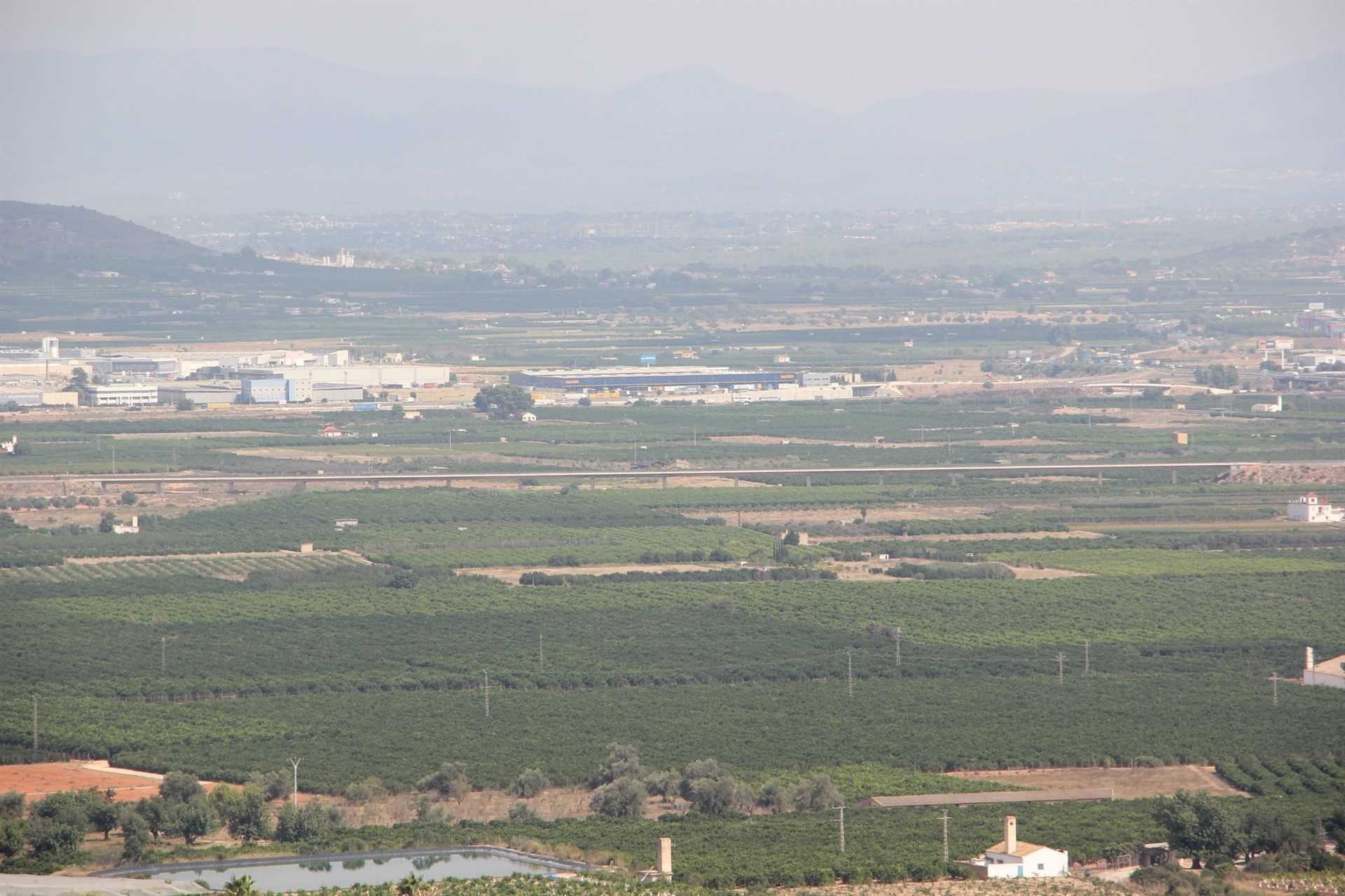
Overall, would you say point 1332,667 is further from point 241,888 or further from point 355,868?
point 241,888

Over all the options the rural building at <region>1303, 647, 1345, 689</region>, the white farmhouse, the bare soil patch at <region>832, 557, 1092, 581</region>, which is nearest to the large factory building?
the bare soil patch at <region>832, 557, 1092, 581</region>

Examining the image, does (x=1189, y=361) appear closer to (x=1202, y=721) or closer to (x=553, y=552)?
(x=553, y=552)

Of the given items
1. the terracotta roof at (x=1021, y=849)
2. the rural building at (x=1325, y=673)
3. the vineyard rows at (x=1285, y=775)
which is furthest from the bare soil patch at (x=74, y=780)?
the rural building at (x=1325, y=673)

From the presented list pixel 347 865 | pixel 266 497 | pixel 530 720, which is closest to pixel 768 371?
pixel 266 497

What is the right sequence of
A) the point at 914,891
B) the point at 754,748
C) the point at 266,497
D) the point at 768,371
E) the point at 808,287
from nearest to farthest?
the point at 914,891 < the point at 754,748 < the point at 266,497 < the point at 768,371 < the point at 808,287

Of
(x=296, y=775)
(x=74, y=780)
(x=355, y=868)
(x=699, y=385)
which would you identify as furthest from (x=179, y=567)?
(x=699, y=385)

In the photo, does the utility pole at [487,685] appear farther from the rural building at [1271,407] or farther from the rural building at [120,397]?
the rural building at [120,397]

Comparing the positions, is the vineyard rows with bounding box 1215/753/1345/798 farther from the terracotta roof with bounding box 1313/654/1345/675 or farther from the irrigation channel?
the irrigation channel

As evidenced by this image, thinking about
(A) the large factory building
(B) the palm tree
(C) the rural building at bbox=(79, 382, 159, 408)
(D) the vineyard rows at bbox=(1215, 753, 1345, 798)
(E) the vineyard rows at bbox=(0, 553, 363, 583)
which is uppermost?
(A) the large factory building
